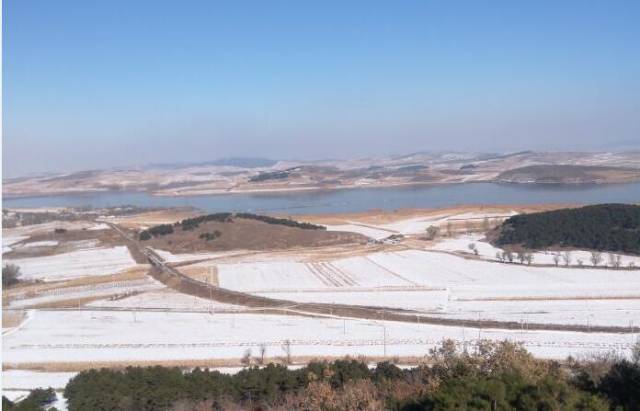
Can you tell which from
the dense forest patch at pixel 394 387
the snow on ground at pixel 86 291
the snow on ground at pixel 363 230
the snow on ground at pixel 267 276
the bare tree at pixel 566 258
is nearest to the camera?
the dense forest patch at pixel 394 387

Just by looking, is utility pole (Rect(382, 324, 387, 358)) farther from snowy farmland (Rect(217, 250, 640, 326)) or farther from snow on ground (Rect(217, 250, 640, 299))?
snow on ground (Rect(217, 250, 640, 299))

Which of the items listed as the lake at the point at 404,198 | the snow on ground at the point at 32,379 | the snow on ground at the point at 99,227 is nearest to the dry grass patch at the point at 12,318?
the snow on ground at the point at 32,379

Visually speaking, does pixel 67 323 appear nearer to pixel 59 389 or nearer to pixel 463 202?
pixel 59 389

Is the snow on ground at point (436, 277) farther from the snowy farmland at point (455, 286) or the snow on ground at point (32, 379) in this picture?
the snow on ground at point (32, 379)

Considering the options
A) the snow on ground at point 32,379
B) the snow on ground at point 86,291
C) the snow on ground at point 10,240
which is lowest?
the snow on ground at point 32,379

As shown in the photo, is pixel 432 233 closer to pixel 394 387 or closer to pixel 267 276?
pixel 267 276

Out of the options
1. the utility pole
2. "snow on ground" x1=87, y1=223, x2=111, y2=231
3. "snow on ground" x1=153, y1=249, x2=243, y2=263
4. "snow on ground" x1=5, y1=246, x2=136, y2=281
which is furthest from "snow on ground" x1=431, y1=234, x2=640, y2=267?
"snow on ground" x1=87, y1=223, x2=111, y2=231

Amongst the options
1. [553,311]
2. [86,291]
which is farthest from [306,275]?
[553,311]
